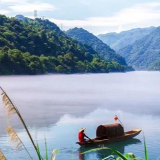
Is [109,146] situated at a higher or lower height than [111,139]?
lower

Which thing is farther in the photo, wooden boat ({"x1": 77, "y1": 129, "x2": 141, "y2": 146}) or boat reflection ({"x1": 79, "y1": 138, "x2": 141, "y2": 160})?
wooden boat ({"x1": 77, "y1": 129, "x2": 141, "y2": 146})

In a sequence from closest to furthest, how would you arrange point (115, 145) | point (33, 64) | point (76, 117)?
1. point (115, 145)
2. point (76, 117)
3. point (33, 64)

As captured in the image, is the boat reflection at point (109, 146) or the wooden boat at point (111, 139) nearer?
the boat reflection at point (109, 146)

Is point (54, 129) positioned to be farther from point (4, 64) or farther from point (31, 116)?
point (4, 64)

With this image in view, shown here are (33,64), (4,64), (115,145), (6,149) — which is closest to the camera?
(6,149)

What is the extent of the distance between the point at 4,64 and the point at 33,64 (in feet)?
64.0

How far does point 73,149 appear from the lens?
27.7 meters

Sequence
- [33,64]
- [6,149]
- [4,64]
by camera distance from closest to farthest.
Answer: [6,149] < [4,64] < [33,64]

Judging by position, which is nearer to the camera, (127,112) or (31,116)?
(31,116)

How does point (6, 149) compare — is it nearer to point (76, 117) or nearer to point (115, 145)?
point (115, 145)

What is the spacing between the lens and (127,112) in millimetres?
52375

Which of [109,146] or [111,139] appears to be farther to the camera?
[111,139]

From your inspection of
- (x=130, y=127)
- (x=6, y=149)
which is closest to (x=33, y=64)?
(x=130, y=127)

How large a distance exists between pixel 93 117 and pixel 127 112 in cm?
797
